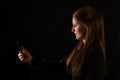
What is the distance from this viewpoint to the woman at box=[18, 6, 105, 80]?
1.06 meters

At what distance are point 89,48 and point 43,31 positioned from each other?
2.46 feet

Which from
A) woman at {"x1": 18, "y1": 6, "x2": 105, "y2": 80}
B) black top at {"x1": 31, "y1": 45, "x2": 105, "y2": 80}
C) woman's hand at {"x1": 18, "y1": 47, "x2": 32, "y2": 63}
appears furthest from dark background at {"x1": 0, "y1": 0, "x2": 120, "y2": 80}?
black top at {"x1": 31, "y1": 45, "x2": 105, "y2": 80}

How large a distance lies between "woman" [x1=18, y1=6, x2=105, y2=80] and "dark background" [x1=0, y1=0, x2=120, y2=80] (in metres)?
0.61

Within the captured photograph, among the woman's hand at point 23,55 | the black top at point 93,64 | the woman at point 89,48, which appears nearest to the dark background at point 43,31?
the woman's hand at point 23,55

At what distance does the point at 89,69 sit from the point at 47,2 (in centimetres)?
86

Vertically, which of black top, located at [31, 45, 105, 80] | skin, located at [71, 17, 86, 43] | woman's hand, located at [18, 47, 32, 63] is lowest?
black top, located at [31, 45, 105, 80]

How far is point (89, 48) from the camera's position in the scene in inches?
43.2

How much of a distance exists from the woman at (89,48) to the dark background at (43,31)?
24.2 inches

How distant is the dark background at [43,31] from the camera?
1748 millimetres

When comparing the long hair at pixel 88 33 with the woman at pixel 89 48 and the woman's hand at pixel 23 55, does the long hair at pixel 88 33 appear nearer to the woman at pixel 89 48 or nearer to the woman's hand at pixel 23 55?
the woman at pixel 89 48

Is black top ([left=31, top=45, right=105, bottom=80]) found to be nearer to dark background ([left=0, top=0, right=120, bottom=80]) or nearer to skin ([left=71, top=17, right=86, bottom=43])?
skin ([left=71, top=17, right=86, bottom=43])

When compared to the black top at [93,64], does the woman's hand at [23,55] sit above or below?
above

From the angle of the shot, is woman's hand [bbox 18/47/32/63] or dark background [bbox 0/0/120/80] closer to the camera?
woman's hand [bbox 18/47/32/63]

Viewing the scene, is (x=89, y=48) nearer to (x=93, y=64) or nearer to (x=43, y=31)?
(x=93, y=64)
